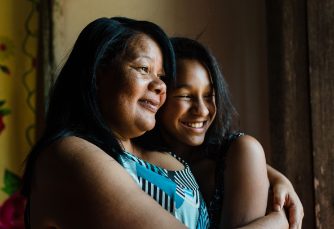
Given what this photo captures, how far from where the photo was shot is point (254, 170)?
1093mm

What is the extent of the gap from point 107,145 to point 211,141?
0.41m

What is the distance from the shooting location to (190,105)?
4.10ft

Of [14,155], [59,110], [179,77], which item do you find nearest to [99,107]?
[59,110]

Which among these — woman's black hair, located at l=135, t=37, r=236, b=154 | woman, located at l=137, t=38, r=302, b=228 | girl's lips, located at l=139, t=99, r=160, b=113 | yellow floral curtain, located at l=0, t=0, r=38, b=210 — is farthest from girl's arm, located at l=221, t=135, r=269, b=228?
yellow floral curtain, located at l=0, t=0, r=38, b=210

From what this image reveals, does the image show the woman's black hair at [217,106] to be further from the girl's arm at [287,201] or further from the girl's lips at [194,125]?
the girl's arm at [287,201]

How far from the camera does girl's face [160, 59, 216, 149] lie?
4.07 feet

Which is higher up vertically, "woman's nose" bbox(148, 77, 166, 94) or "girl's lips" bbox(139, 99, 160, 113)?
"woman's nose" bbox(148, 77, 166, 94)

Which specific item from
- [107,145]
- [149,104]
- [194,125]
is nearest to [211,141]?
[194,125]

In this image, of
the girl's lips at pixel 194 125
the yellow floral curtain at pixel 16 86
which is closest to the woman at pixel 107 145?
the girl's lips at pixel 194 125

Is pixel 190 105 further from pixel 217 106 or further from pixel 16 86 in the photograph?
pixel 16 86

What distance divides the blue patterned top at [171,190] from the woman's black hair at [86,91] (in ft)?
0.17

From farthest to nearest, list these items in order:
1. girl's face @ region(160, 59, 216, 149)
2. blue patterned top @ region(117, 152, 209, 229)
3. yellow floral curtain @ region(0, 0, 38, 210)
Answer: yellow floral curtain @ region(0, 0, 38, 210)
girl's face @ region(160, 59, 216, 149)
blue patterned top @ region(117, 152, 209, 229)

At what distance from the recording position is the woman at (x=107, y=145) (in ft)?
2.66

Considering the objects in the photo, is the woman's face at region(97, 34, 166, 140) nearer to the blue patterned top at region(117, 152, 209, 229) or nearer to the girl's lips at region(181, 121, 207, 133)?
the blue patterned top at region(117, 152, 209, 229)
